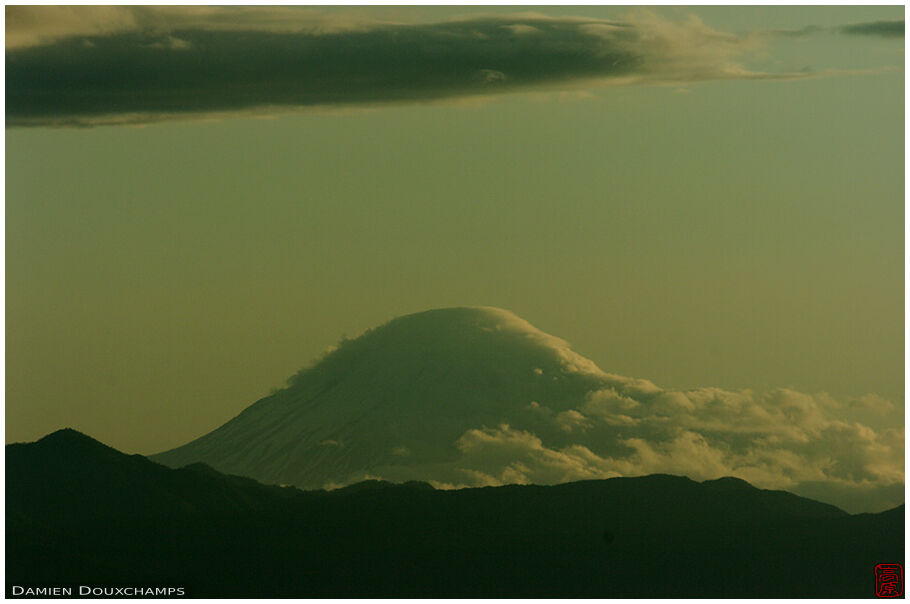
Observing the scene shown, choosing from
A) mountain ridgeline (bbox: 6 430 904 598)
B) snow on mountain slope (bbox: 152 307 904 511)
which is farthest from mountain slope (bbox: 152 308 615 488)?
mountain ridgeline (bbox: 6 430 904 598)

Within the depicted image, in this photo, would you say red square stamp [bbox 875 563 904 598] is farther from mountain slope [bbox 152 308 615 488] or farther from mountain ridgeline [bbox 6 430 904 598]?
mountain slope [bbox 152 308 615 488]

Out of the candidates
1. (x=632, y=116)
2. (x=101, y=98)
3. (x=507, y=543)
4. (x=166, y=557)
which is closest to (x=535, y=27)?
(x=632, y=116)

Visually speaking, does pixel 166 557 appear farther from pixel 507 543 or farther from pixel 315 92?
pixel 315 92

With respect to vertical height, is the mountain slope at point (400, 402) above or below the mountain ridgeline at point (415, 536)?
above

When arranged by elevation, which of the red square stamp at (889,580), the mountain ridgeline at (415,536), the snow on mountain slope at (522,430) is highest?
the snow on mountain slope at (522,430)

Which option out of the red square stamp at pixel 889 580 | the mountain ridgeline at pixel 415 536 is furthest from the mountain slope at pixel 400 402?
the red square stamp at pixel 889 580

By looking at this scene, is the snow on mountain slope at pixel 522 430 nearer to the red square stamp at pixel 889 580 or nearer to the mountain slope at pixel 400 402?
the mountain slope at pixel 400 402
